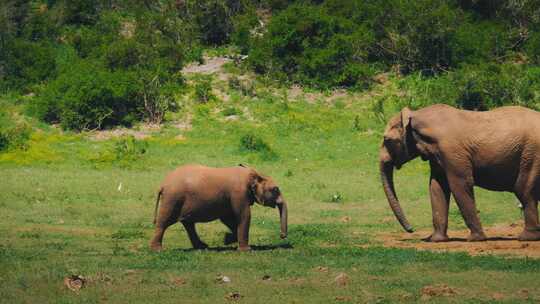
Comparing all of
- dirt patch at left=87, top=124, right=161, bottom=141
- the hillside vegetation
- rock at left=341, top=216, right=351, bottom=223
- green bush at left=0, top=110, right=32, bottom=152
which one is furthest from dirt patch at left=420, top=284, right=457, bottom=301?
dirt patch at left=87, top=124, right=161, bottom=141

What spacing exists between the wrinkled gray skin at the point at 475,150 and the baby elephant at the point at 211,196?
270 centimetres

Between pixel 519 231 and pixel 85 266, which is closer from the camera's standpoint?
pixel 85 266

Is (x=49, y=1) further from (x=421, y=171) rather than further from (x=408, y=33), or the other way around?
(x=421, y=171)

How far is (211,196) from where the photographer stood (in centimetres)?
1809

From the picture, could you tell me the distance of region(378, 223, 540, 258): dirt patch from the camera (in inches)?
696

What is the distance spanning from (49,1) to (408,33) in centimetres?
1874

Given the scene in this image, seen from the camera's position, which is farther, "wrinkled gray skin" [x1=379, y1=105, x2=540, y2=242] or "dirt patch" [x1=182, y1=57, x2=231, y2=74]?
"dirt patch" [x1=182, y1=57, x2=231, y2=74]

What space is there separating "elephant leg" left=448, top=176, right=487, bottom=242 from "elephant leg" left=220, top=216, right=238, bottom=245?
3838 mm

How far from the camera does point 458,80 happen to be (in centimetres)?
3756

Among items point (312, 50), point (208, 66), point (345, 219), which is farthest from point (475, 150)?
point (208, 66)

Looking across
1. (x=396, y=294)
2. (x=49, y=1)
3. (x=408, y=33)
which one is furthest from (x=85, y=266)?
(x=49, y=1)

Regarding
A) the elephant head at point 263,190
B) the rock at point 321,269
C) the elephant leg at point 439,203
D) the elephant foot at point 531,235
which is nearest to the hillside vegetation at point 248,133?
the rock at point 321,269

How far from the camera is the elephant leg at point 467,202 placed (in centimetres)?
1900

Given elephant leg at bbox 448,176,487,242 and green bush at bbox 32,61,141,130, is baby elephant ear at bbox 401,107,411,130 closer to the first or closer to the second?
elephant leg at bbox 448,176,487,242
